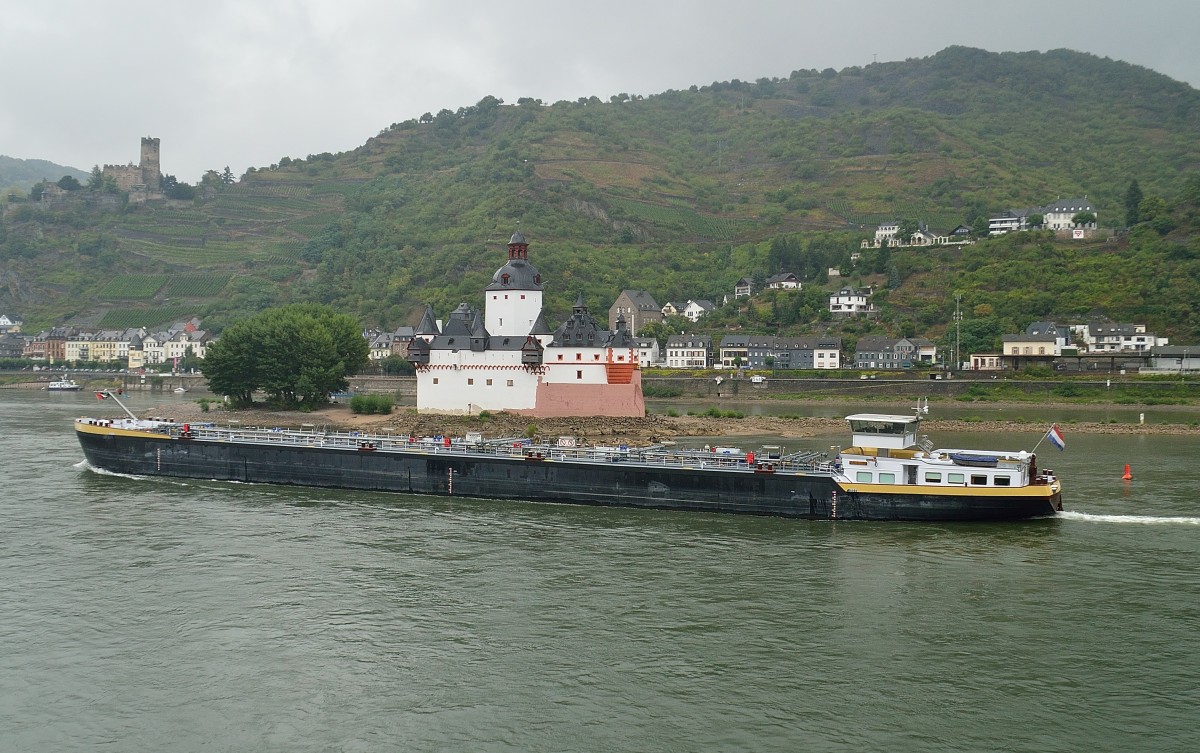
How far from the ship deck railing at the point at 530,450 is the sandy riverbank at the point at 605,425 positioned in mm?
13453

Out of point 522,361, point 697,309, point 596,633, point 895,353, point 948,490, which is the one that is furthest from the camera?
point 697,309

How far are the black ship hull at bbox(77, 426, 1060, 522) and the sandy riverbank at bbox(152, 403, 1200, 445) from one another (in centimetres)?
1360

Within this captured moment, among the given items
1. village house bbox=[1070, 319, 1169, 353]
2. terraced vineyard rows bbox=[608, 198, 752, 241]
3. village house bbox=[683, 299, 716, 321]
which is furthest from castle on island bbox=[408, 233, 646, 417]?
terraced vineyard rows bbox=[608, 198, 752, 241]

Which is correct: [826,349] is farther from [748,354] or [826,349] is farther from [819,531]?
[819,531]

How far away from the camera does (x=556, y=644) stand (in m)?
22.1

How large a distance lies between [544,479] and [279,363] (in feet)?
129

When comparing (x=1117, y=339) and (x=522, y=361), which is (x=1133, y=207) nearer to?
(x=1117, y=339)

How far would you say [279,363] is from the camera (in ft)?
235

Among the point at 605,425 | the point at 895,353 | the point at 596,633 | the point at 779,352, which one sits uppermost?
the point at 779,352

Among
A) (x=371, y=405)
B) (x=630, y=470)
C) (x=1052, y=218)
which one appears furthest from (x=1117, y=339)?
(x=630, y=470)

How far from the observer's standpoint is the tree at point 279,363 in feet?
236

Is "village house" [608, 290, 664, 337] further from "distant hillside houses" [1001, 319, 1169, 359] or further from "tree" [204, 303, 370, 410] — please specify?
"tree" [204, 303, 370, 410]

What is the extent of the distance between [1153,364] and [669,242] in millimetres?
83968

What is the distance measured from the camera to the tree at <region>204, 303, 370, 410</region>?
71.9 metres
